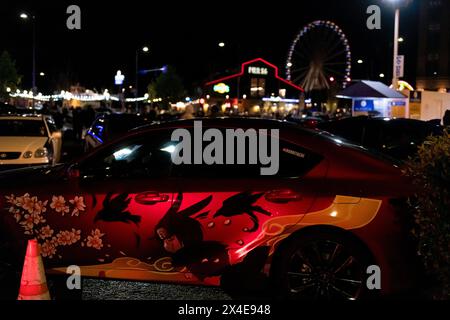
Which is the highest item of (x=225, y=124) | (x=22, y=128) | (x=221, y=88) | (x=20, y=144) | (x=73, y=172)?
(x=221, y=88)

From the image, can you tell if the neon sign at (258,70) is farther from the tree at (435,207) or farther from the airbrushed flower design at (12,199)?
the tree at (435,207)

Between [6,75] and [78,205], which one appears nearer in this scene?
[78,205]

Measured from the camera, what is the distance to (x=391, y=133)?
402 inches

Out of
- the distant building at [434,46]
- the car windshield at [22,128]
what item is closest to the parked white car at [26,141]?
the car windshield at [22,128]

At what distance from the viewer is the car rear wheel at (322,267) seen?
456cm

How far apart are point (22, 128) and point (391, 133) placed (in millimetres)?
8008

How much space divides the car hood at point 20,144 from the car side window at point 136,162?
23.1ft

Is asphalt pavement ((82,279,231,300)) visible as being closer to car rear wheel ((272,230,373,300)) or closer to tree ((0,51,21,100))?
car rear wheel ((272,230,373,300))

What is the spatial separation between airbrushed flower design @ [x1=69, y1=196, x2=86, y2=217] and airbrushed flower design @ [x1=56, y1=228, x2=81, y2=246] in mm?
155

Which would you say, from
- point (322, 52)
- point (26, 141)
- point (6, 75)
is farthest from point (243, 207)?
point (6, 75)

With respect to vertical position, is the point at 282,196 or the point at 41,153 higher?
the point at 282,196

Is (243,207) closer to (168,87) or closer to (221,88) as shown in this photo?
(168,87)

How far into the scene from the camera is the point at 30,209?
191 inches
